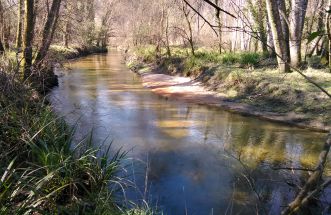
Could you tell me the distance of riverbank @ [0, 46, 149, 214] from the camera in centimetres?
307

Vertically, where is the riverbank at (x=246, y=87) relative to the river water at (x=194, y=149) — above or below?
above

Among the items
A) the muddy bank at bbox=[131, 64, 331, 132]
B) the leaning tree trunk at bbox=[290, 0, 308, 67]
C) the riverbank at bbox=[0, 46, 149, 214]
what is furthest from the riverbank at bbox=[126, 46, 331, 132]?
the riverbank at bbox=[0, 46, 149, 214]

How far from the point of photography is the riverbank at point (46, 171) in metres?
3.07

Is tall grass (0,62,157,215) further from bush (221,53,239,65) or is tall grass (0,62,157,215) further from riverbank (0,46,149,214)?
bush (221,53,239,65)

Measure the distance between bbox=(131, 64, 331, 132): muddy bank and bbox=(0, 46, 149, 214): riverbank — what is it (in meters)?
6.55

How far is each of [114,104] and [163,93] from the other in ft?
10.4

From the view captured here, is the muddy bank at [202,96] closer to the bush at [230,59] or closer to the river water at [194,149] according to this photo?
the river water at [194,149]

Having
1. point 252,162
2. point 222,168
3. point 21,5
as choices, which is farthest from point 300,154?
point 21,5

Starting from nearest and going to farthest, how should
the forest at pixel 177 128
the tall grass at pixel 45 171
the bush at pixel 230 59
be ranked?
the tall grass at pixel 45 171
the forest at pixel 177 128
the bush at pixel 230 59

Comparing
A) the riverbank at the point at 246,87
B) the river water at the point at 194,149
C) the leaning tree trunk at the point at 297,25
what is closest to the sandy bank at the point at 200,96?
the riverbank at the point at 246,87

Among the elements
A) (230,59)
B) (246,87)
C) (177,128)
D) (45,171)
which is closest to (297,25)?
(246,87)

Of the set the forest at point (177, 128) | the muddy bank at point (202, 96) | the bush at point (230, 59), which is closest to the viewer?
the forest at point (177, 128)

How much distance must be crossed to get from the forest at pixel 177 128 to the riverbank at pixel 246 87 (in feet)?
0.17

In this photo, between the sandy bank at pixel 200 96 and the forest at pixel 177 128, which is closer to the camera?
the forest at pixel 177 128
